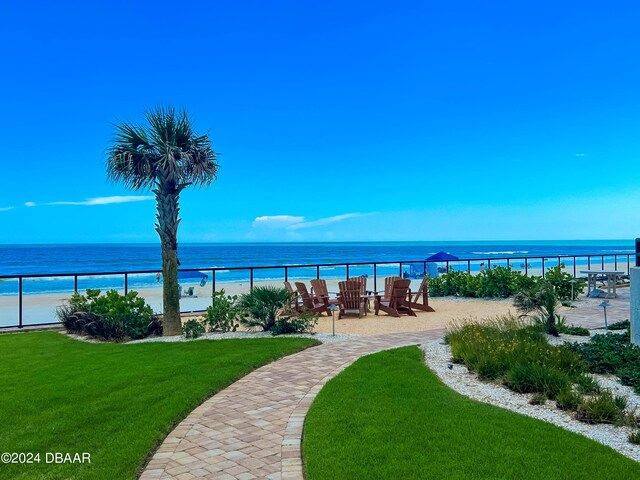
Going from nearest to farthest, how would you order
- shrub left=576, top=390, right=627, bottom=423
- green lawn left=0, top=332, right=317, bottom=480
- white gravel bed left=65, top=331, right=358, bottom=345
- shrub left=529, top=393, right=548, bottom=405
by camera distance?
green lawn left=0, top=332, right=317, bottom=480
shrub left=576, top=390, right=627, bottom=423
shrub left=529, top=393, right=548, bottom=405
white gravel bed left=65, top=331, right=358, bottom=345

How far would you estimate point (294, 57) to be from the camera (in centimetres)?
2730

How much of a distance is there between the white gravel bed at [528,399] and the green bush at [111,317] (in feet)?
18.6

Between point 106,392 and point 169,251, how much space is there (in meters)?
4.56

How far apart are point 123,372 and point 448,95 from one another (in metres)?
25.3

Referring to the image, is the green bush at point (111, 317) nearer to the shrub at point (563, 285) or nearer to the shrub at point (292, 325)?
the shrub at point (292, 325)

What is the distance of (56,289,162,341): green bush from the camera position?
31.4 ft

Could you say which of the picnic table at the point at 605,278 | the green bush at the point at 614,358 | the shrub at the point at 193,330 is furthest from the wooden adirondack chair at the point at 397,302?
the picnic table at the point at 605,278

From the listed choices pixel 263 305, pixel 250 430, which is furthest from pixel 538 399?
pixel 263 305

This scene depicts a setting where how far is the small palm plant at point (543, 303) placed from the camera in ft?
27.2

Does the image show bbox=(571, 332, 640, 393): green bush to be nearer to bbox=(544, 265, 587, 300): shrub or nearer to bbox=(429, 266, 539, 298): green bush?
bbox=(544, 265, 587, 300): shrub

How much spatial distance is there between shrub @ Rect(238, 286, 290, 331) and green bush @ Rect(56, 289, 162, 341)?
1.78 metres

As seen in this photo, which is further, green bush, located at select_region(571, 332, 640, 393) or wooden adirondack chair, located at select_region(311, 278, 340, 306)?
wooden adirondack chair, located at select_region(311, 278, 340, 306)

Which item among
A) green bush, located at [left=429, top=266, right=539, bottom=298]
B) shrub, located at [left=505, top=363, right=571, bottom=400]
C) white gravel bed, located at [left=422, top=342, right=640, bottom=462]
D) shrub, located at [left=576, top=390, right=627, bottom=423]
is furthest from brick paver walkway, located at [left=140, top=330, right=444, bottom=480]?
green bush, located at [left=429, top=266, right=539, bottom=298]

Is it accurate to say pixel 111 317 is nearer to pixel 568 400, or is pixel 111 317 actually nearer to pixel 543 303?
pixel 543 303
